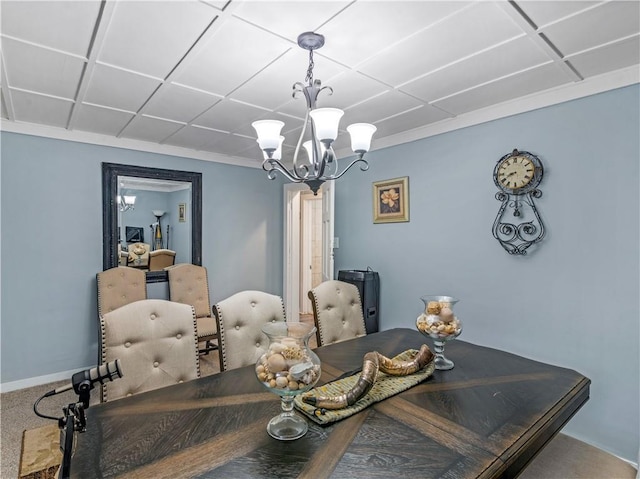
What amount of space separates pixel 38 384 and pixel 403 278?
3568mm

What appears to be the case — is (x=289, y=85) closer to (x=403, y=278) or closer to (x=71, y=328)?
(x=403, y=278)

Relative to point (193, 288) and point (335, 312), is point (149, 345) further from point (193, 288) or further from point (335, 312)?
point (193, 288)

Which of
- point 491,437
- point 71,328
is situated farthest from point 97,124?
point 491,437

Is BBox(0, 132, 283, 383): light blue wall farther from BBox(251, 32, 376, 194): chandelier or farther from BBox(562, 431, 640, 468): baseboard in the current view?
BBox(562, 431, 640, 468): baseboard

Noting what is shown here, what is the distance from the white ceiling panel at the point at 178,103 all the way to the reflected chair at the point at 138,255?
1.52 m

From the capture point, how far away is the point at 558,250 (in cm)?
245

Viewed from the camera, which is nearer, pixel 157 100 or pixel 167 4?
pixel 167 4

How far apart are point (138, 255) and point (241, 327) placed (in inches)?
91.5

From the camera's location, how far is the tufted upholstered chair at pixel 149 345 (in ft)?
5.33

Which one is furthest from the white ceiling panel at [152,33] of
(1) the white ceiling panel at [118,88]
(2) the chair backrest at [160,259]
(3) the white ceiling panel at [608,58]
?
(2) the chair backrest at [160,259]

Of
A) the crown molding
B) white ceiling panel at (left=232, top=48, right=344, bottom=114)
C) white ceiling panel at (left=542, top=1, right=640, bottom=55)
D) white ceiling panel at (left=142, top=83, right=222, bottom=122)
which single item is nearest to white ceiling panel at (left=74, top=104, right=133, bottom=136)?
white ceiling panel at (left=142, top=83, right=222, bottom=122)

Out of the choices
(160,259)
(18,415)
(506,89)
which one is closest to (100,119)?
(160,259)

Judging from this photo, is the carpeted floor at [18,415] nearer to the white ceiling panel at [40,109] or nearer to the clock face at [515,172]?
the white ceiling panel at [40,109]

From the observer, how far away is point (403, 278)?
137 inches
